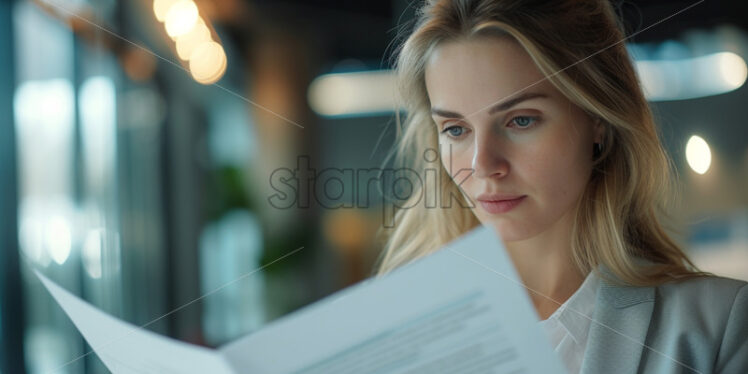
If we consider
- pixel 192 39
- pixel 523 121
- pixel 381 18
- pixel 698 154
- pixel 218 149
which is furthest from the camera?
pixel 218 149

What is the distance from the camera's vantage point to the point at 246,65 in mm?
2289

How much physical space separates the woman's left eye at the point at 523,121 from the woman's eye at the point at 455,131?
6cm

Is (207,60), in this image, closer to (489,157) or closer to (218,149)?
(218,149)

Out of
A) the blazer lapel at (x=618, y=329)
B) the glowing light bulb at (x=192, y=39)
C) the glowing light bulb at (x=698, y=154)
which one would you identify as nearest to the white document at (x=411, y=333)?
the blazer lapel at (x=618, y=329)

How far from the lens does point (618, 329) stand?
68 centimetres

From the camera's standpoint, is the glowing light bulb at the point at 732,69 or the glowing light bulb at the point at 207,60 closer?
the glowing light bulb at the point at 732,69

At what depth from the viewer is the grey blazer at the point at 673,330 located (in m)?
0.65

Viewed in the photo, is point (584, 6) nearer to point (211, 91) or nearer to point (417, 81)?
point (417, 81)

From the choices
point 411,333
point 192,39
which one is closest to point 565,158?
point 411,333

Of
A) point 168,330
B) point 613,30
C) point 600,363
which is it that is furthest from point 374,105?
point 168,330

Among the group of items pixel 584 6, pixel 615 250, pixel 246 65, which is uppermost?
pixel 246 65

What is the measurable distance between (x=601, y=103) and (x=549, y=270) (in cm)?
23

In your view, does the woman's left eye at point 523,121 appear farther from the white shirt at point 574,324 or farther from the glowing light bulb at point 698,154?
the glowing light bulb at point 698,154

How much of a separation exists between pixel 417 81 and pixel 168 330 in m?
1.69
